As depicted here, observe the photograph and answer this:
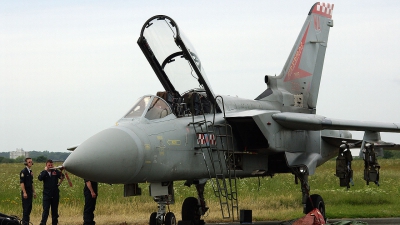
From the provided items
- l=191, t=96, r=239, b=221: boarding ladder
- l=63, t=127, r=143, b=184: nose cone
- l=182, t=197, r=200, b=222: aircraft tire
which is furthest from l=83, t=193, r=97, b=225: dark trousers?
l=63, t=127, r=143, b=184: nose cone

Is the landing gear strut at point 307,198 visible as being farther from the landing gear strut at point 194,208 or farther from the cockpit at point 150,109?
the cockpit at point 150,109

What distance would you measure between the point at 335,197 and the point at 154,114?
10.4m

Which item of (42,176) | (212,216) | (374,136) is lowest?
(212,216)

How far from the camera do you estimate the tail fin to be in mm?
15562

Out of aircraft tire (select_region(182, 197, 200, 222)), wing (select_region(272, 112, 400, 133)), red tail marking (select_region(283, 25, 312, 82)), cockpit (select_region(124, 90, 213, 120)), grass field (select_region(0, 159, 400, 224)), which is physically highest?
red tail marking (select_region(283, 25, 312, 82))

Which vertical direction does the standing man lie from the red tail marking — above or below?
below

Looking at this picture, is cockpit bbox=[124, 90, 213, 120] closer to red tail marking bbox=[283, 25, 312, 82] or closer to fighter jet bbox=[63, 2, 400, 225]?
fighter jet bbox=[63, 2, 400, 225]

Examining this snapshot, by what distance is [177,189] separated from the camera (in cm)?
2355

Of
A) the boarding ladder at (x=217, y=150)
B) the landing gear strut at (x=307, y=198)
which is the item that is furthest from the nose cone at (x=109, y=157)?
the landing gear strut at (x=307, y=198)

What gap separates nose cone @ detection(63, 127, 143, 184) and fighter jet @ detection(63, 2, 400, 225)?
15 millimetres

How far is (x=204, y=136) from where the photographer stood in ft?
38.2

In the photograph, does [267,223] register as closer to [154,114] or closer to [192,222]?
[192,222]

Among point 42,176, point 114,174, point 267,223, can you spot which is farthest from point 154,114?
point 267,223

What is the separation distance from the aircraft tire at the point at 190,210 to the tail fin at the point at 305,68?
120 inches
